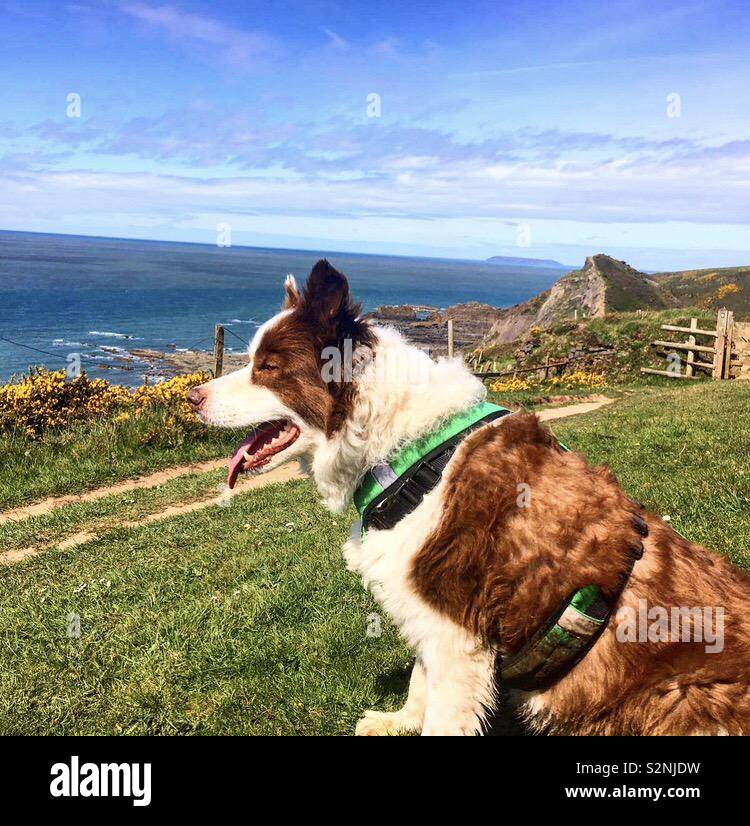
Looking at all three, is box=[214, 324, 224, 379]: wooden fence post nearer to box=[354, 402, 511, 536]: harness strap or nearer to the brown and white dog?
the brown and white dog

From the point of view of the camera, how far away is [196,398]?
355 cm

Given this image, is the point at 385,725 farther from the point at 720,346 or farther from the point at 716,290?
the point at 716,290

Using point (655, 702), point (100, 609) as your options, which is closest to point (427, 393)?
point (655, 702)

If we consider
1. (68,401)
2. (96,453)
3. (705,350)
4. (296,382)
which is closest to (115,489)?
(96,453)

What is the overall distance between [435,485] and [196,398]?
1.52 meters

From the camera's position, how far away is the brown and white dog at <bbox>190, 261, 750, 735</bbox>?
262cm

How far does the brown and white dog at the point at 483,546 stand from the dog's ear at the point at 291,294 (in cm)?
14

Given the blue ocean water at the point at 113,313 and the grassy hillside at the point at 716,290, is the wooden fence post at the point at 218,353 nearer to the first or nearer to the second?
the blue ocean water at the point at 113,313

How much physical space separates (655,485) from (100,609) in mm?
6770

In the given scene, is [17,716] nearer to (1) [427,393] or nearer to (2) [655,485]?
(1) [427,393]

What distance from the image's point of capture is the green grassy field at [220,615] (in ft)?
13.7
